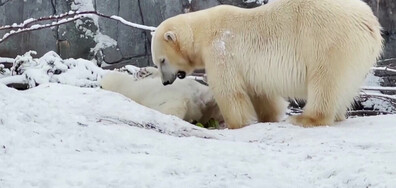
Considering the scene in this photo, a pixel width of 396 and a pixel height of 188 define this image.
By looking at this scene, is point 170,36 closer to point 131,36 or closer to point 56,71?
point 56,71

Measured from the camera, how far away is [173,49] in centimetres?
598

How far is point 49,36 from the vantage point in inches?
446

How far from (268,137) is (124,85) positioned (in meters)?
2.25

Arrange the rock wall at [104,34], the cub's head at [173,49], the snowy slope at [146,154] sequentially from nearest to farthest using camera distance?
the snowy slope at [146,154] → the cub's head at [173,49] → the rock wall at [104,34]

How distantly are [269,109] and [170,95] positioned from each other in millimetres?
890

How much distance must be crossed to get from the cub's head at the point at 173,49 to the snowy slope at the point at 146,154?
1.92 metres

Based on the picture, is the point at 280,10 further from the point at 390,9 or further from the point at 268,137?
the point at 390,9

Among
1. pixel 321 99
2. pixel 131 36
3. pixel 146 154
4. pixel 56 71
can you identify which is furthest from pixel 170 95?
pixel 131 36

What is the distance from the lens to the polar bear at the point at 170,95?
5.95 meters

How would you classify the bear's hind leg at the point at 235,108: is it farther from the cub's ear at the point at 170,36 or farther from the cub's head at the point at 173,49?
the cub's ear at the point at 170,36

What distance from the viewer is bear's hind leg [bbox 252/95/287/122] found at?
5.91 metres

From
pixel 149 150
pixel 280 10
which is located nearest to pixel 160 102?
pixel 280 10

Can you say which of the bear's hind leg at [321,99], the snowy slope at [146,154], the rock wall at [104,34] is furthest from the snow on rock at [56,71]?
the rock wall at [104,34]

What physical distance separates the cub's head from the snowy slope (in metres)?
1.92
